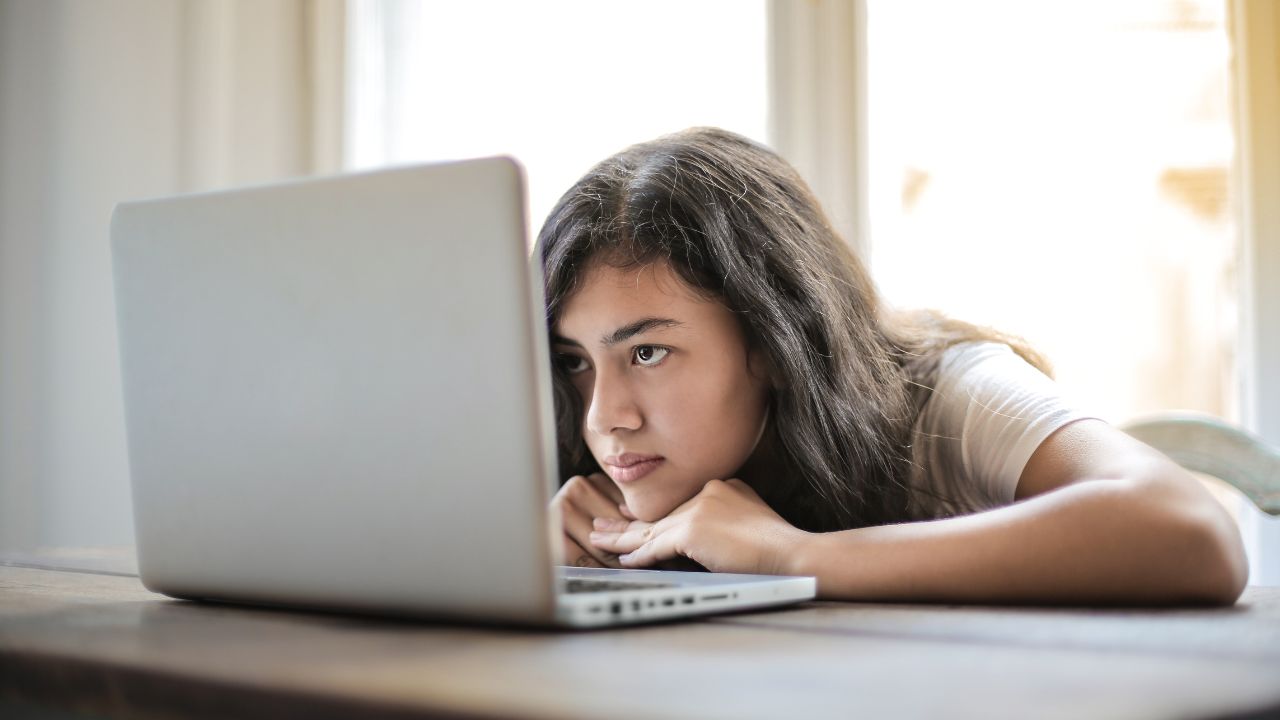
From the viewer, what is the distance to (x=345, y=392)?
26.6 inches

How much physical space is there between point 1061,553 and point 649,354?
20.4 inches

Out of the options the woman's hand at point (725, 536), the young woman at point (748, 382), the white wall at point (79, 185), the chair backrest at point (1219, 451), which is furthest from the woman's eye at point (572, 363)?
the white wall at point (79, 185)

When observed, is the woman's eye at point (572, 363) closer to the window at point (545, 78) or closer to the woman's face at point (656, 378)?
the woman's face at point (656, 378)

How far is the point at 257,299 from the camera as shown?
2.34 feet

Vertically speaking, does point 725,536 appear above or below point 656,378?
below

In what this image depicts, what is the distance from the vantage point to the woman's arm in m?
0.83

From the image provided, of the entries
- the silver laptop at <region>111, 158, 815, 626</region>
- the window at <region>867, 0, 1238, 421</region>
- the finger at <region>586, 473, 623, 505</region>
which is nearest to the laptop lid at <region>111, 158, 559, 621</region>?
the silver laptop at <region>111, 158, 815, 626</region>

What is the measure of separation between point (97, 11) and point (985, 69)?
6.02 ft

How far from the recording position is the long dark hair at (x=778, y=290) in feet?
4.11

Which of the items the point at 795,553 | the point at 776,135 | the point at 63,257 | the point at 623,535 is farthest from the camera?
the point at 63,257

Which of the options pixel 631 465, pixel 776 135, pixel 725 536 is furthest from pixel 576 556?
pixel 776 135

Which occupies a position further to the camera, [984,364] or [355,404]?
[984,364]

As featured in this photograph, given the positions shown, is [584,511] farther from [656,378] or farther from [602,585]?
[602,585]

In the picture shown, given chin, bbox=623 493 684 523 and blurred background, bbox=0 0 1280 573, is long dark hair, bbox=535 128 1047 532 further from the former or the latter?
blurred background, bbox=0 0 1280 573
